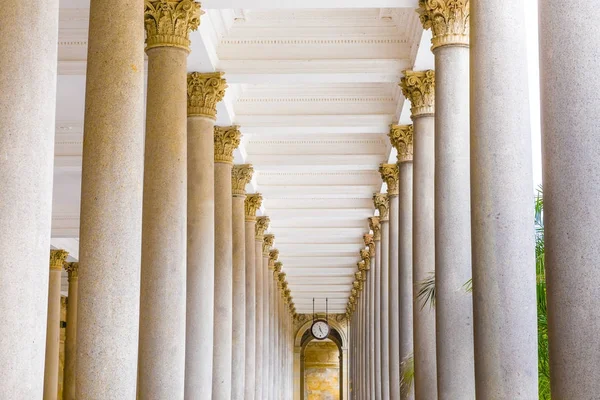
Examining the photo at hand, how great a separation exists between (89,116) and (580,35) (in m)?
5.15

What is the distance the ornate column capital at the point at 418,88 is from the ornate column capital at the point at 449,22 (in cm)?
347

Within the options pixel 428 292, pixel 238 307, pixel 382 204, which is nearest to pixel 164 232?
pixel 428 292

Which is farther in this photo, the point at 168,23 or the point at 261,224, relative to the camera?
the point at 261,224

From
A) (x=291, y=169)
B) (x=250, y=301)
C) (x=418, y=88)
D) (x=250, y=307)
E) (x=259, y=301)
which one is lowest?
(x=250, y=307)

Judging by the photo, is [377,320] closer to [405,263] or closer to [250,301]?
[250,301]

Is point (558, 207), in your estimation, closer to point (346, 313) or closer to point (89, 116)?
point (89, 116)

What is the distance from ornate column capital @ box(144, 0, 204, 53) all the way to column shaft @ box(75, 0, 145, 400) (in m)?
3.31

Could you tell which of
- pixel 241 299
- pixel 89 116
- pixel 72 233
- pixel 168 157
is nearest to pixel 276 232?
pixel 72 233

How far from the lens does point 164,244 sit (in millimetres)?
11617

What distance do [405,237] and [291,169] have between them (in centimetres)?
613

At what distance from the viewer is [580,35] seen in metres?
5.34

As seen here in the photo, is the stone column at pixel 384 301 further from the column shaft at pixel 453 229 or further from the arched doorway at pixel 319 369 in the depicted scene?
the arched doorway at pixel 319 369

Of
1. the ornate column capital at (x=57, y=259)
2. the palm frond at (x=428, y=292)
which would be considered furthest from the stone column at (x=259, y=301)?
the palm frond at (x=428, y=292)

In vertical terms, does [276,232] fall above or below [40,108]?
above
